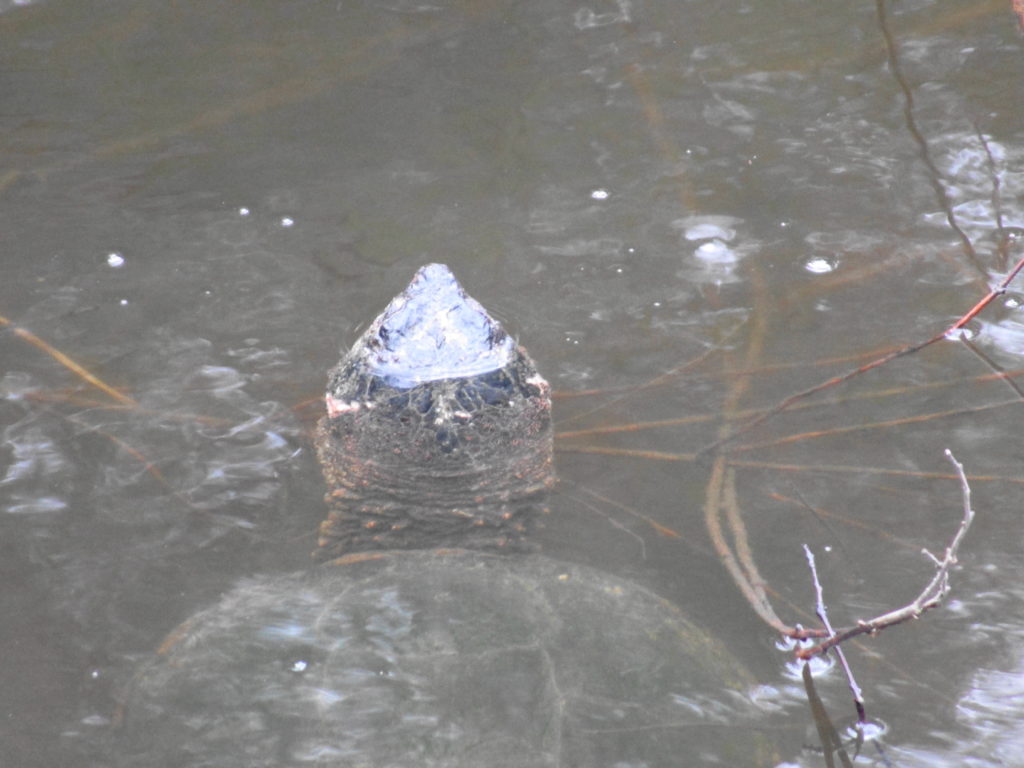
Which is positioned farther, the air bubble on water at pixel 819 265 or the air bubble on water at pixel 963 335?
the air bubble on water at pixel 819 265

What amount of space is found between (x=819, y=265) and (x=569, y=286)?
0.86 m

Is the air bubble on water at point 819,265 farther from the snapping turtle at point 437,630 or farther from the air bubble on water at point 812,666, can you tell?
the air bubble on water at point 812,666

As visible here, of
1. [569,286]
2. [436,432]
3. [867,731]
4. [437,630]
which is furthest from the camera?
[569,286]

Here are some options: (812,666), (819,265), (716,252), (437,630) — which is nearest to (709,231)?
(716,252)

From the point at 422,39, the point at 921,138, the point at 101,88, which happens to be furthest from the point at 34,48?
the point at 921,138

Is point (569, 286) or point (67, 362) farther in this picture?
point (569, 286)

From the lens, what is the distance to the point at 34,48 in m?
5.09

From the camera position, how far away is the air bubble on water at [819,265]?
3.78 m

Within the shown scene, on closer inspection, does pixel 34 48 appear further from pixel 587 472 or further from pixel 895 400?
pixel 895 400

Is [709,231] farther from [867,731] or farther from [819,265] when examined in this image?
[867,731]

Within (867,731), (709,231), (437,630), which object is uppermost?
(709,231)

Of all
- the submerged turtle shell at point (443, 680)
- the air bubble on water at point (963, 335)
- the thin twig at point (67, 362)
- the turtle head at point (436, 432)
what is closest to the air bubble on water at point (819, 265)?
the air bubble on water at point (963, 335)

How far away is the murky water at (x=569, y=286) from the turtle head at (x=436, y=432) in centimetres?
12

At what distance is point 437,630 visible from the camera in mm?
2496
